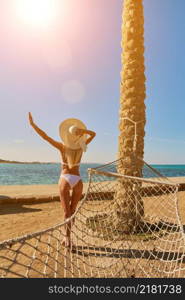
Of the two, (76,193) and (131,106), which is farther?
(131,106)

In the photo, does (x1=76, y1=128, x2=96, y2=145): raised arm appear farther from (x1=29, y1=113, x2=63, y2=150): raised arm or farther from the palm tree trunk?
the palm tree trunk

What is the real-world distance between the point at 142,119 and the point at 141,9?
218 cm

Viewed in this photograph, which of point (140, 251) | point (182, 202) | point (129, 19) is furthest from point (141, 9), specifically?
point (182, 202)

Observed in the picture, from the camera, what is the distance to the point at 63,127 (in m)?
3.63

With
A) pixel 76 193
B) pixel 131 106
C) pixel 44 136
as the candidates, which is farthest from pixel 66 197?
pixel 131 106

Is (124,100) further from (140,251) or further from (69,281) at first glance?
(69,281)

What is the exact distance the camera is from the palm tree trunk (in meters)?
4.71

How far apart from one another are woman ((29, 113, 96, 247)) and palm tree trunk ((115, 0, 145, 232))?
132 cm

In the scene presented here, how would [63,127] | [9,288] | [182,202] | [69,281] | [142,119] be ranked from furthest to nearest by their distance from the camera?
[182,202]
[142,119]
[63,127]
[69,281]
[9,288]

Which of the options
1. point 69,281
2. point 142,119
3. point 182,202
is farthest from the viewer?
point 182,202

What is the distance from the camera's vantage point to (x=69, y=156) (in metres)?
3.64

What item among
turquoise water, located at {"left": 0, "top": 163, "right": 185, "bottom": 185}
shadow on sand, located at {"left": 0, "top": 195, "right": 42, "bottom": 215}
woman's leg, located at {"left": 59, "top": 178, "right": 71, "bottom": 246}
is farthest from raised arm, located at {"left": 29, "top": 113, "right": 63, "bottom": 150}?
turquoise water, located at {"left": 0, "top": 163, "right": 185, "bottom": 185}

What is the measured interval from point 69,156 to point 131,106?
1853mm

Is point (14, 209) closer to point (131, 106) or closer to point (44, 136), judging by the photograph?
point (44, 136)
